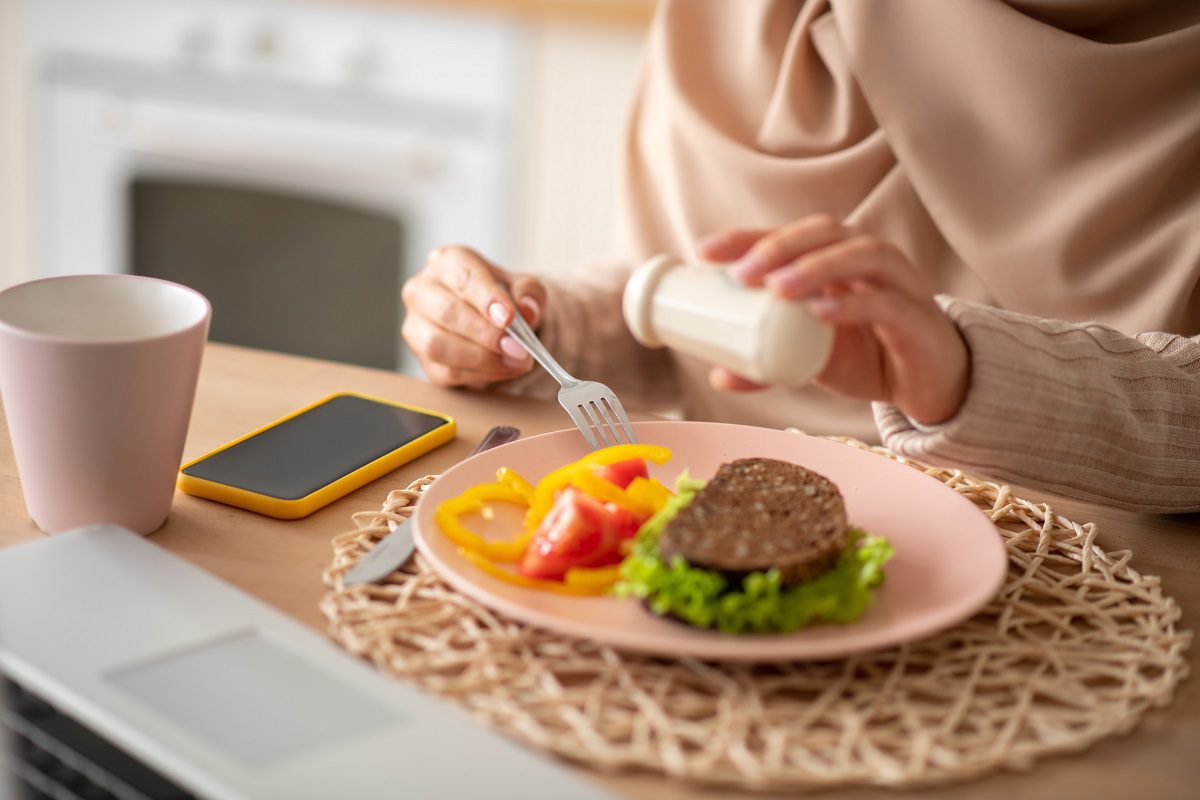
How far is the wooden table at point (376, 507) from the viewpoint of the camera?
0.60 meters

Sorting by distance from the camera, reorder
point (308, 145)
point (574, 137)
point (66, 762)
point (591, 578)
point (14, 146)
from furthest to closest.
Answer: point (14, 146) < point (308, 145) < point (574, 137) < point (591, 578) < point (66, 762)

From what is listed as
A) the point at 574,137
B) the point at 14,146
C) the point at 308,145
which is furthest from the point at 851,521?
the point at 14,146

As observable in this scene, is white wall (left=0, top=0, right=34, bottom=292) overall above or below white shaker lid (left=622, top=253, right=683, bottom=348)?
below

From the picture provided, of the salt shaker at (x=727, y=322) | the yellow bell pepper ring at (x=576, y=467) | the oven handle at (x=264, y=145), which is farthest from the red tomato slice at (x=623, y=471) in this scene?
the oven handle at (x=264, y=145)

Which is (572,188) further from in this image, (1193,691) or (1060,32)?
(1193,691)

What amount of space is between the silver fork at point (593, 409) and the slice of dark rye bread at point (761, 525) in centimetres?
16

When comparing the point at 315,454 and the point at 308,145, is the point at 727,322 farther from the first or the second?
the point at 308,145

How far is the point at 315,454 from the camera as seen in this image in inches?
37.5

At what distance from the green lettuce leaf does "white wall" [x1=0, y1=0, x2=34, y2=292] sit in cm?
→ 252

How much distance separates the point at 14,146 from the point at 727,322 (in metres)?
2.56

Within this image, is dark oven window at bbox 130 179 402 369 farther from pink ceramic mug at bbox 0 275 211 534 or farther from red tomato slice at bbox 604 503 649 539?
red tomato slice at bbox 604 503 649 539

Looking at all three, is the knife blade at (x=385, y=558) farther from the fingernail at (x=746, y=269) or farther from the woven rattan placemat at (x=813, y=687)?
the fingernail at (x=746, y=269)

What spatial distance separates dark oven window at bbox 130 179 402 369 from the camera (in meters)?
2.62

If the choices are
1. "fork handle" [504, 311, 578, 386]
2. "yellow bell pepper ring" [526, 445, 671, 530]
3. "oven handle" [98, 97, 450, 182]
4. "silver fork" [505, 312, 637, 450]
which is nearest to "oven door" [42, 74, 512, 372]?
"oven handle" [98, 97, 450, 182]
